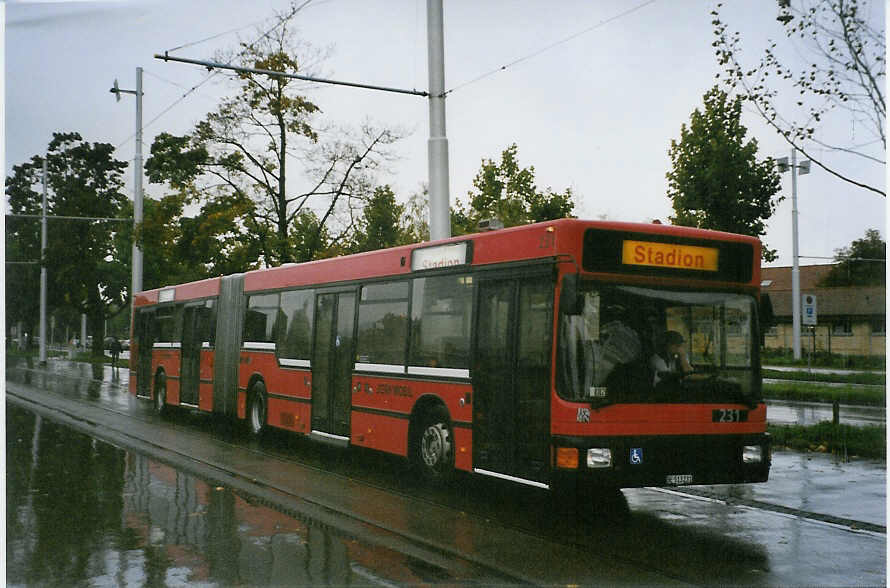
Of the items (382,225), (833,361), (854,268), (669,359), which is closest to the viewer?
(669,359)

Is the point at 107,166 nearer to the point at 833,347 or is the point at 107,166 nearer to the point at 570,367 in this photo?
the point at 833,347

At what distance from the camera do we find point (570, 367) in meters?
8.40

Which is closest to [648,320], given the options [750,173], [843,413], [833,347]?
[750,173]

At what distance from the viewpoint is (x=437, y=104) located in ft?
54.1

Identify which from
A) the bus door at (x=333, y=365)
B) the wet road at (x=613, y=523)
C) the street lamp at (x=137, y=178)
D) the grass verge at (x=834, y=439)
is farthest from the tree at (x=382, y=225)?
the grass verge at (x=834, y=439)

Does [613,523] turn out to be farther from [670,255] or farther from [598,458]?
[670,255]

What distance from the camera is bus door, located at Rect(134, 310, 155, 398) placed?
21.8 metres

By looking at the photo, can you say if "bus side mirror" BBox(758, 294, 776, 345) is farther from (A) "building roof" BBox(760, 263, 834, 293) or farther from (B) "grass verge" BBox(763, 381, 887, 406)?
(A) "building roof" BBox(760, 263, 834, 293)

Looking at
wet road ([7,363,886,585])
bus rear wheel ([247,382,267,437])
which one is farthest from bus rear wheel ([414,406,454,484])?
bus rear wheel ([247,382,267,437])

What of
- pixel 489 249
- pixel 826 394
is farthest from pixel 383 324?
pixel 826 394

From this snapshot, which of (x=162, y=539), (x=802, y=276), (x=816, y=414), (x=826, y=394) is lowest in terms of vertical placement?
(x=162, y=539)

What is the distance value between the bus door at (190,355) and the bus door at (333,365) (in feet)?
18.8

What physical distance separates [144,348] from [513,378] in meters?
15.1

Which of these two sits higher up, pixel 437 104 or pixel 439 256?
pixel 437 104
